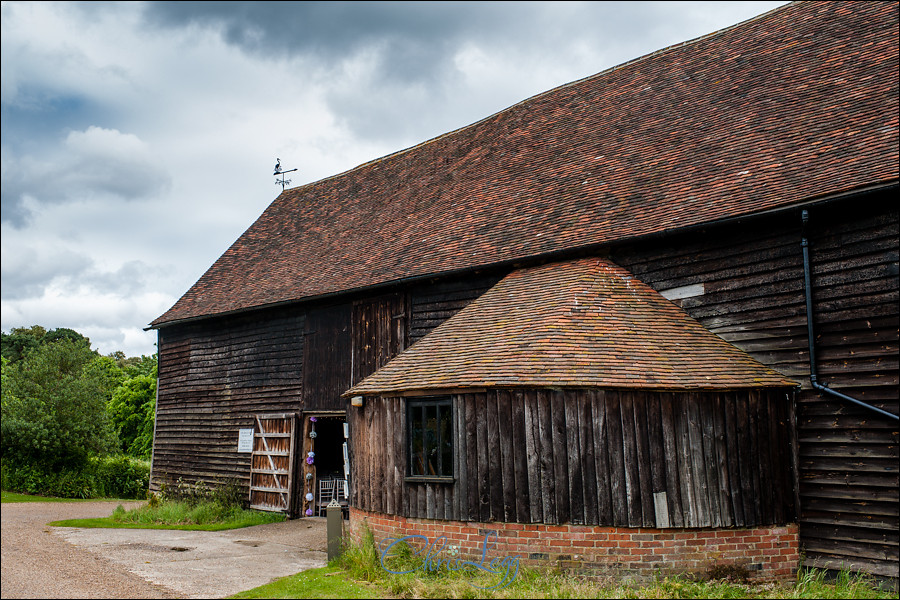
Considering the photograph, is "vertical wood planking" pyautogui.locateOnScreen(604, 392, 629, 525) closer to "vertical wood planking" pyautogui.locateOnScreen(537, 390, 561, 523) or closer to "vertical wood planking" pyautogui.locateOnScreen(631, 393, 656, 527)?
"vertical wood planking" pyautogui.locateOnScreen(631, 393, 656, 527)

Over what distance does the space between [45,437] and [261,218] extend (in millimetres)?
9355

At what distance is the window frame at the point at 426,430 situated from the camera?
9.93 meters

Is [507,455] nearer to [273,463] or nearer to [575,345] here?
[575,345]

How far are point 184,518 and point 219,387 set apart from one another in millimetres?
3715

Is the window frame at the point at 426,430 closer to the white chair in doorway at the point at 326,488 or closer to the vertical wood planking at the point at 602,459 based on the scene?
the vertical wood planking at the point at 602,459

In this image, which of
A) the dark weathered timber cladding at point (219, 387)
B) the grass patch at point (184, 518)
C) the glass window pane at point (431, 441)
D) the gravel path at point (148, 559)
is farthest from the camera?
the dark weathered timber cladding at point (219, 387)

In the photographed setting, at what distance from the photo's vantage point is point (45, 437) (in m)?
21.5

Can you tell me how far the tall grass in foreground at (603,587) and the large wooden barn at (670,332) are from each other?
0.82ft

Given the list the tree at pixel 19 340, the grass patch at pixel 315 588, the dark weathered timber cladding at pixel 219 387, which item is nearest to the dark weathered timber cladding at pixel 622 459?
the grass patch at pixel 315 588

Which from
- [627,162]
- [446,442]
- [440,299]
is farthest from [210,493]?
[627,162]

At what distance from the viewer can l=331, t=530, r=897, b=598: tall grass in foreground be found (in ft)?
26.8

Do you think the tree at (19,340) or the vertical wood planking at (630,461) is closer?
the vertical wood planking at (630,461)

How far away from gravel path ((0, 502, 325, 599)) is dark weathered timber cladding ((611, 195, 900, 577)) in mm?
7030

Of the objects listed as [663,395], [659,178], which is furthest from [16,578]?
[659,178]
